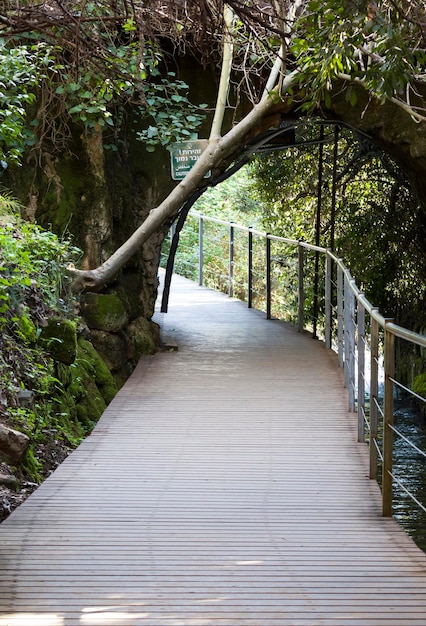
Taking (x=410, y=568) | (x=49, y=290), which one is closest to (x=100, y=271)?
(x=49, y=290)

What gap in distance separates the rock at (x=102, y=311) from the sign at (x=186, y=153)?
4.78 feet

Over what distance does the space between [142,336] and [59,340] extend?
245cm

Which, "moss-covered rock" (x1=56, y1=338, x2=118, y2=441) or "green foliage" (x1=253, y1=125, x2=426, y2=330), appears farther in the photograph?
"green foliage" (x1=253, y1=125, x2=426, y2=330)

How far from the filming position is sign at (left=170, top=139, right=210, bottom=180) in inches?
340

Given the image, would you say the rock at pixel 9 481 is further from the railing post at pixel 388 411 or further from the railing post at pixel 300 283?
the railing post at pixel 300 283

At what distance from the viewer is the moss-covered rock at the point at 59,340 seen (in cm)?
649

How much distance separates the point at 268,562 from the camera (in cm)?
373

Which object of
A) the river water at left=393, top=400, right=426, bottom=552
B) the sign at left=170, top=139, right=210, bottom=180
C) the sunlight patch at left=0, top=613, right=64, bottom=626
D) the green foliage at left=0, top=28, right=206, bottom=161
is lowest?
the river water at left=393, top=400, right=426, bottom=552

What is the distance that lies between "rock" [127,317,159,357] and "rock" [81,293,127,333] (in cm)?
62

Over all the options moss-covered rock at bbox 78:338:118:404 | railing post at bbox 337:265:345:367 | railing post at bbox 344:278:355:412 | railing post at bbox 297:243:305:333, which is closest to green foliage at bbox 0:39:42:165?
moss-covered rock at bbox 78:338:118:404

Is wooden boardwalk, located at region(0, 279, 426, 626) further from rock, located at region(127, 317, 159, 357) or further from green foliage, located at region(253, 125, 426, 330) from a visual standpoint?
green foliage, located at region(253, 125, 426, 330)

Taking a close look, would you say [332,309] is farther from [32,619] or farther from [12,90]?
[32,619]

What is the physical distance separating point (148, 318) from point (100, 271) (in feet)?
4.22

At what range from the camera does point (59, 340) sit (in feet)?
21.4
